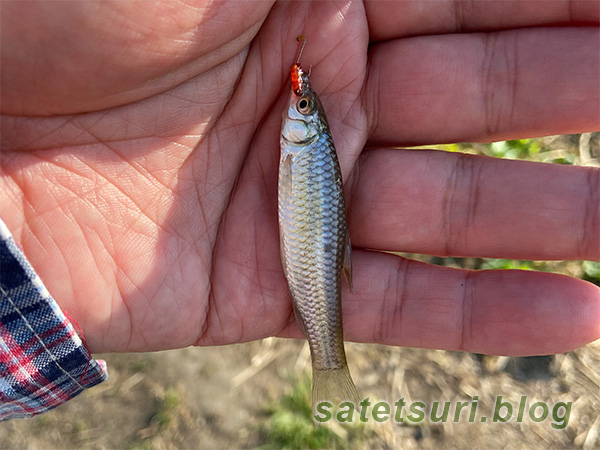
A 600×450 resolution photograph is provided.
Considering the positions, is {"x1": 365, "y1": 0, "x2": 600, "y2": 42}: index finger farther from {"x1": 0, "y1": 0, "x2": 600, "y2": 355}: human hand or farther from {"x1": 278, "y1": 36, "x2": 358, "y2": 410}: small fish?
{"x1": 278, "y1": 36, "x2": 358, "y2": 410}: small fish

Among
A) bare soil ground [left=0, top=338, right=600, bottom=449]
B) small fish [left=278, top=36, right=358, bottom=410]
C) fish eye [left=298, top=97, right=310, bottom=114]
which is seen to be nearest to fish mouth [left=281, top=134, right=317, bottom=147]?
small fish [left=278, top=36, right=358, bottom=410]

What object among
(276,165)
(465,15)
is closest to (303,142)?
(276,165)

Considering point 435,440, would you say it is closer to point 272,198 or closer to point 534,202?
point 534,202

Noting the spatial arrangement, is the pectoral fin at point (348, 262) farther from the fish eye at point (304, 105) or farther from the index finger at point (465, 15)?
the index finger at point (465, 15)

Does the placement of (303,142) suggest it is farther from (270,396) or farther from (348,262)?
(270,396)

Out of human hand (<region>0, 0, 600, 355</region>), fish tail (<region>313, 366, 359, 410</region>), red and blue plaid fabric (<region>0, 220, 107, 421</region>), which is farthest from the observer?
fish tail (<region>313, 366, 359, 410</region>)

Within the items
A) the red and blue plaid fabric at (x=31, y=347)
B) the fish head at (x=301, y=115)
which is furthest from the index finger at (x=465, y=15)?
the red and blue plaid fabric at (x=31, y=347)
